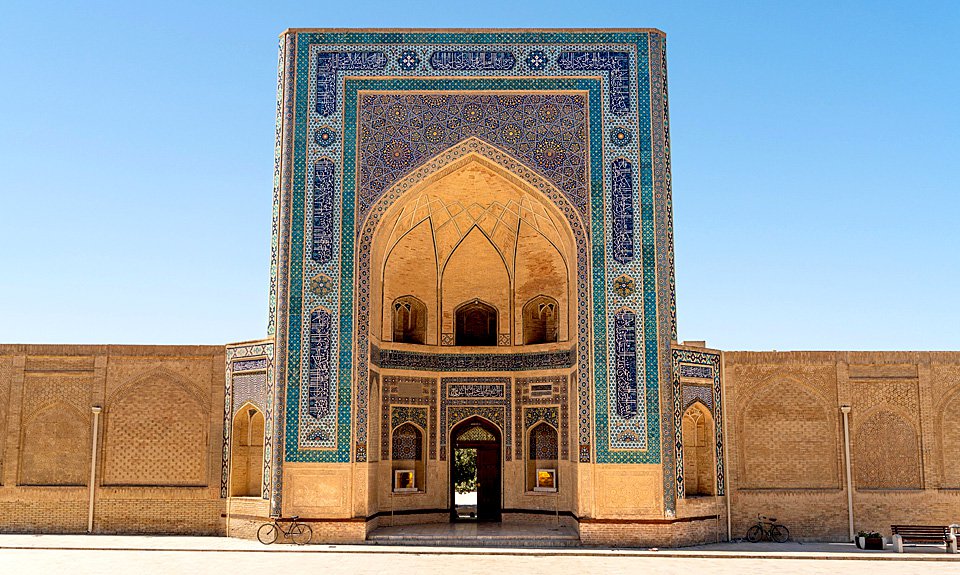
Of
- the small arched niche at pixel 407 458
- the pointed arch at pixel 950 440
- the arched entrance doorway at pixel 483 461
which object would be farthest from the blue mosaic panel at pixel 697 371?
the small arched niche at pixel 407 458

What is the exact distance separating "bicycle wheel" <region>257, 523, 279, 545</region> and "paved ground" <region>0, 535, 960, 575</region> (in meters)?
0.10

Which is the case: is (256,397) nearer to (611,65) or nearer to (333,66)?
(333,66)

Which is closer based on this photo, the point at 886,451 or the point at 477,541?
the point at 477,541

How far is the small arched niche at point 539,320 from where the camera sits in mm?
13648

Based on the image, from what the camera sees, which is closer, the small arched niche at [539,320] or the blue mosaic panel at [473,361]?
the blue mosaic panel at [473,361]

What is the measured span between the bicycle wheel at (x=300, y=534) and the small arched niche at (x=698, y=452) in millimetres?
4556

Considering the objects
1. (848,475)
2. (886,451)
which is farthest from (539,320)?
(886,451)

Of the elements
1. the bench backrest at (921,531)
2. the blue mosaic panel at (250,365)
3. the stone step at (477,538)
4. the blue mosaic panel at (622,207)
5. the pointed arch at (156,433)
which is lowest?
Answer: the stone step at (477,538)

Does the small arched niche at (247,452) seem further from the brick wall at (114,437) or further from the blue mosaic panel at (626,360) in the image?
the blue mosaic panel at (626,360)

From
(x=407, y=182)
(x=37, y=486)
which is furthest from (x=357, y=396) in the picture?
(x=37, y=486)

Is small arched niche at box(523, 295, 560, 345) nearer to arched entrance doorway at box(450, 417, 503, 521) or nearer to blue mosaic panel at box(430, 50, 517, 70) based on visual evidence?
arched entrance doorway at box(450, 417, 503, 521)

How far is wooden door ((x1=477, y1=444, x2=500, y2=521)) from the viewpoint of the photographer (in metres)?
13.5

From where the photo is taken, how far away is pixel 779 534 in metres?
11.6

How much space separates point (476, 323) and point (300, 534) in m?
4.29
